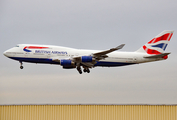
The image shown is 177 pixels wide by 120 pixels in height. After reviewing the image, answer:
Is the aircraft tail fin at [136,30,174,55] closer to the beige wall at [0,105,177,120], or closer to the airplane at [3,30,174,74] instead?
the airplane at [3,30,174,74]

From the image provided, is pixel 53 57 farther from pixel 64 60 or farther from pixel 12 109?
pixel 12 109

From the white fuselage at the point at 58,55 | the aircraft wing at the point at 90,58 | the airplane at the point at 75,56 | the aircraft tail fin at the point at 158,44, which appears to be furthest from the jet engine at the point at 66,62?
the aircraft tail fin at the point at 158,44

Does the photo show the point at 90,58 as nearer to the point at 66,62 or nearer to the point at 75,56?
the point at 75,56

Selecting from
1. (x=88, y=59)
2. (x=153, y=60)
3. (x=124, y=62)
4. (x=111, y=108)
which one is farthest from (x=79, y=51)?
(x=111, y=108)

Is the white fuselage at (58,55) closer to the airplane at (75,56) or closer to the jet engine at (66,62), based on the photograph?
the airplane at (75,56)

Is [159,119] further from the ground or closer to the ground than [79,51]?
closer to the ground

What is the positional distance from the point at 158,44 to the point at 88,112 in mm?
29187

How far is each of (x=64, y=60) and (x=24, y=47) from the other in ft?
24.5

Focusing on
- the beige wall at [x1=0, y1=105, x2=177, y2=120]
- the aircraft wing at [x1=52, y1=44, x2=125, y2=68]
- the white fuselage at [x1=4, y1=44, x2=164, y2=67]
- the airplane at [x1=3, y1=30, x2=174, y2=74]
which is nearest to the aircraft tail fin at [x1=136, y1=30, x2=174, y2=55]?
the airplane at [x1=3, y1=30, x2=174, y2=74]

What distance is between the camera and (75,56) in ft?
153

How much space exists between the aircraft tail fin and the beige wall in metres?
23.6

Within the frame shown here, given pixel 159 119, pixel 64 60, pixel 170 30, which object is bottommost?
pixel 159 119

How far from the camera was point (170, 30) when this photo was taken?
56.4m

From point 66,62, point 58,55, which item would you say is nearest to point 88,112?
point 66,62
